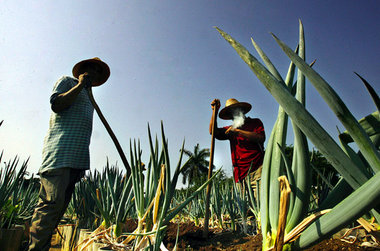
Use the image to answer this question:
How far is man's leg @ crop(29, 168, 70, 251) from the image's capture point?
1.62 meters

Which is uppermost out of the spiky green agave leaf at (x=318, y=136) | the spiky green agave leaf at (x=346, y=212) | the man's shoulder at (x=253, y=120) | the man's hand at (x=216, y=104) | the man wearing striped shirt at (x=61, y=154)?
the man's shoulder at (x=253, y=120)

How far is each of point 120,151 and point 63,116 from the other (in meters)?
0.79

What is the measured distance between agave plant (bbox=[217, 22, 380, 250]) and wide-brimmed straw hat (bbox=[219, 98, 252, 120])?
310cm

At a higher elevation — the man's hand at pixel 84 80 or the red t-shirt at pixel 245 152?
the man's hand at pixel 84 80

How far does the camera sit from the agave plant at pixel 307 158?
0.29 metres

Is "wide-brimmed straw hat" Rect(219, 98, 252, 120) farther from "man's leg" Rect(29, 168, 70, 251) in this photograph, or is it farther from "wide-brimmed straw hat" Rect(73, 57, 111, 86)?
"man's leg" Rect(29, 168, 70, 251)

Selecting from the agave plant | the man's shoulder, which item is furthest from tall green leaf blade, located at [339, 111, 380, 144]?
the man's shoulder

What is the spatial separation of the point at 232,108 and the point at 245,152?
2.98ft

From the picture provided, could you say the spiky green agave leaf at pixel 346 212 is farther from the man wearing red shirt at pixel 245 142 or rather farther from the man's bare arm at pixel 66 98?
the man wearing red shirt at pixel 245 142

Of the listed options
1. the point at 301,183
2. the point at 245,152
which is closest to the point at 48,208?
the point at 301,183

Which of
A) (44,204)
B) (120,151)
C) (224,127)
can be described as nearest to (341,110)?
(120,151)

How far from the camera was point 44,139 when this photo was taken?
1.91m

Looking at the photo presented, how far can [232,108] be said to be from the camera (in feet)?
11.8

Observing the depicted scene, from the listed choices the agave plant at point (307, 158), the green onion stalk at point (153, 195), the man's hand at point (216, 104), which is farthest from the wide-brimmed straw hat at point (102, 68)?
the agave plant at point (307, 158)
